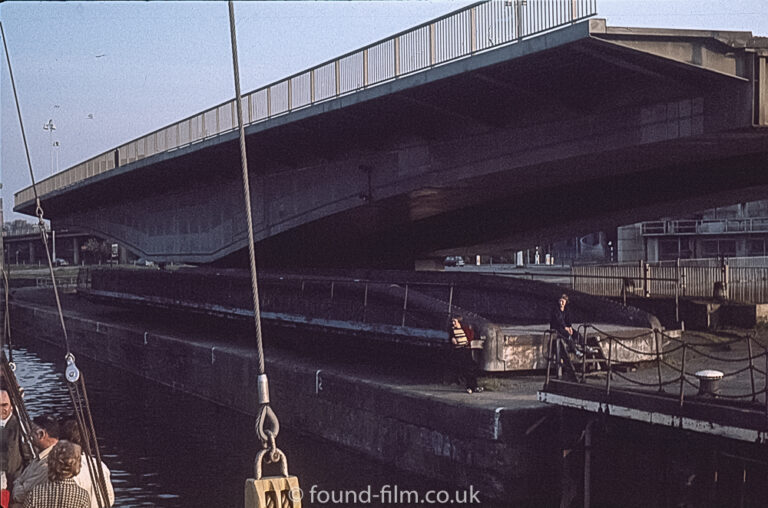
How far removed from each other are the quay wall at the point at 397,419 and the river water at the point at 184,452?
1.46 feet

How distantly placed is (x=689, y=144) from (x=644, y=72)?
8.60ft

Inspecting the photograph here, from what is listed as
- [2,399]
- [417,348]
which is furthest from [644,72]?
[2,399]

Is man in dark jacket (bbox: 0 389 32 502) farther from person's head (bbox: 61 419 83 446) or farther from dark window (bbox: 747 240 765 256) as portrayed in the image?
dark window (bbox: 747 240 765 256)

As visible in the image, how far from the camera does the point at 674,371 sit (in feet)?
70.1

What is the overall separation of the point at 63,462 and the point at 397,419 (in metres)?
12.5

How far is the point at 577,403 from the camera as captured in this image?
1650 cm

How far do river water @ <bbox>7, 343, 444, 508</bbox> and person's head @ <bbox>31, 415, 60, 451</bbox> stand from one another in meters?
8.85

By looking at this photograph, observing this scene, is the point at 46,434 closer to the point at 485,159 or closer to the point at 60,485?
the point at 60,485

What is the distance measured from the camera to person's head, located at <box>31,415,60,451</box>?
31.4 feet

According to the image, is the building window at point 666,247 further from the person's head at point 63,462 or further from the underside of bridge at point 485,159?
the person's head at point 63,462

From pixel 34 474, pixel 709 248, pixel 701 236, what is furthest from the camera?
pixel 709 248

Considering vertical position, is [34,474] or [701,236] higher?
[34,474]

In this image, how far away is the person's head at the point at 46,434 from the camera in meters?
9.57

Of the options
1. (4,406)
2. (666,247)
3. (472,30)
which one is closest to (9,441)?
(4,406)
